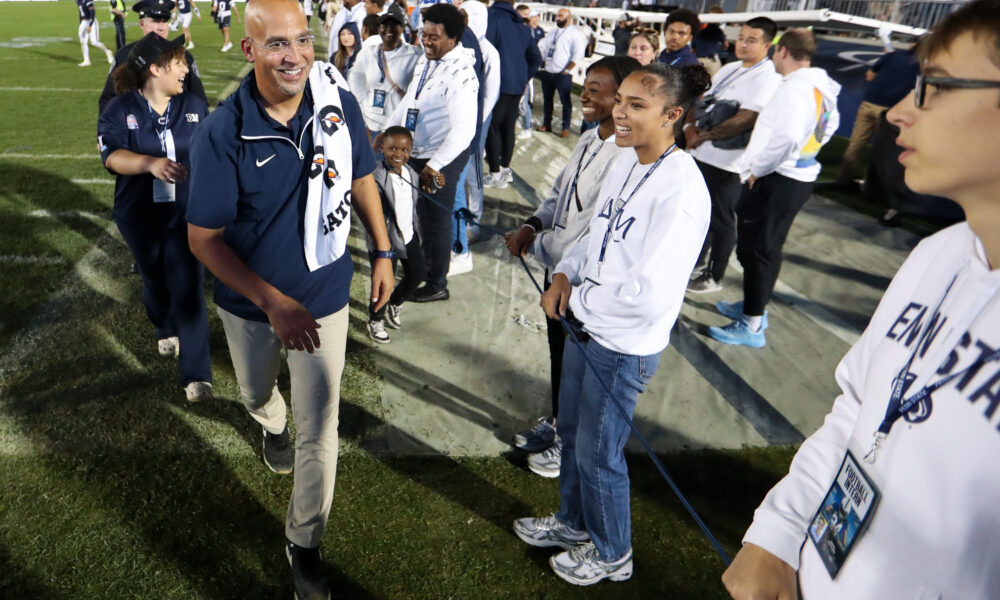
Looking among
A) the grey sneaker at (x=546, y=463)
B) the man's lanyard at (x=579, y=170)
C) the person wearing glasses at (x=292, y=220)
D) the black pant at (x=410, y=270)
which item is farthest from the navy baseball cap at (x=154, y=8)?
the grey sneaker at (x=546, y=463)

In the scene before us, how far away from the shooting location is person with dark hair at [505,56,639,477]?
109 inches

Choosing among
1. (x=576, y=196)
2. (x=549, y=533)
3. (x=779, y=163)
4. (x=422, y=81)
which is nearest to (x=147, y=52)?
(x=422, y=81)

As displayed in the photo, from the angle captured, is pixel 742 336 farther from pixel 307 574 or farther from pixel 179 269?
pixel 179 269

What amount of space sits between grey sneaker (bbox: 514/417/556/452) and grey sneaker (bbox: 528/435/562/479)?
0.15 feet

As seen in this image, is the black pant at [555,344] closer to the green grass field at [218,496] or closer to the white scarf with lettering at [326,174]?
the green grass field at [218,496]

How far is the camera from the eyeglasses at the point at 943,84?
971 mm

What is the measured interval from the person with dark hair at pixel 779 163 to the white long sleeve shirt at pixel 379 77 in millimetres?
2874

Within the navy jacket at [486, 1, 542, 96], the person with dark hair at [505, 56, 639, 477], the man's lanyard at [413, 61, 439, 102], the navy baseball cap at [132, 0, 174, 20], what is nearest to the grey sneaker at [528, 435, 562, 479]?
the person with dark hair at [505, 56, 639, 477]

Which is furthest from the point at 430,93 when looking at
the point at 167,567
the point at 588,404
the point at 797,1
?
the point at 797,1

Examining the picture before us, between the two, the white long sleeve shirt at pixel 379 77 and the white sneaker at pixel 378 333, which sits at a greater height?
the white long sleeve shirt at pixel 379 77

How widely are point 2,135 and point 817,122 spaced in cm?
1078

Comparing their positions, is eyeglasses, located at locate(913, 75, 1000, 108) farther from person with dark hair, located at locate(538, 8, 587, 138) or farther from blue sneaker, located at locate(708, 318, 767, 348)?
person with dark hair, located at locate(538, 8, 587, 138)

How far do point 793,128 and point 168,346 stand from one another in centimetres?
447

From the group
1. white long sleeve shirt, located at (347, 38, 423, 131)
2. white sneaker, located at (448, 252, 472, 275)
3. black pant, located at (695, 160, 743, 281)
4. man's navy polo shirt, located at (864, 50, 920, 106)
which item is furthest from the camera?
man's navy polo shirt, located at (864, 50, 920, 106)
